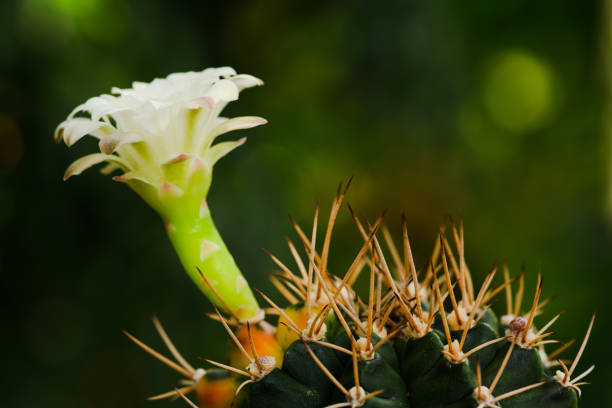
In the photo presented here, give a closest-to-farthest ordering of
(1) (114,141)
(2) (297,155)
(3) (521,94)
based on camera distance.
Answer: (1) (114,141) < (2) (297,155) < (3) (521,94)

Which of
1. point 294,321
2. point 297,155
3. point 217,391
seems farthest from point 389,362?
point 297,155

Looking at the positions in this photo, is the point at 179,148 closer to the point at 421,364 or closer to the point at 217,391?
the point at 217,391

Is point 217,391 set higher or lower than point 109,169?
lower

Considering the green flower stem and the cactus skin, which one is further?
the green flower stem

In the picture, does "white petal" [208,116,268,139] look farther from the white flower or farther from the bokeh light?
the bokeh light

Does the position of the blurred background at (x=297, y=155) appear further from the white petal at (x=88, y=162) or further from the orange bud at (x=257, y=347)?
the orange bud at (x=257, y=347)

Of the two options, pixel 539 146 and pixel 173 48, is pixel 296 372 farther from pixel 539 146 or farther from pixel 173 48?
pixel 539 146

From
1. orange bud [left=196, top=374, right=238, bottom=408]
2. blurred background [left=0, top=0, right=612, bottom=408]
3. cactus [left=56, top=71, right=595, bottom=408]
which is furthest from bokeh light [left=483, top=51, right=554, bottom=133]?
orange bud [left=196, top=374, right=238, bottom=408]

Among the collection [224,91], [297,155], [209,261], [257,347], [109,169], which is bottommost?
[297,155]
